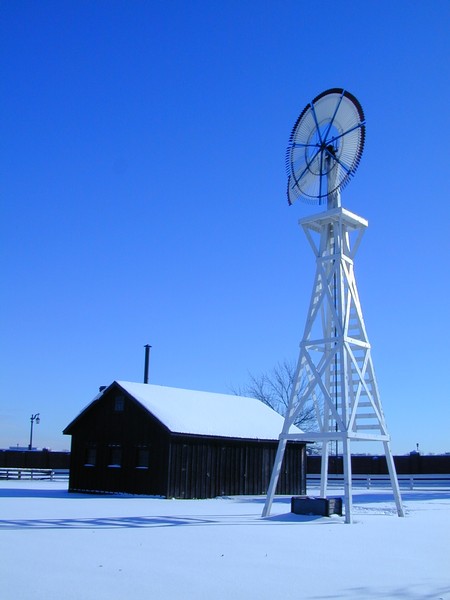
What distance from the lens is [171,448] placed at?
2845cm

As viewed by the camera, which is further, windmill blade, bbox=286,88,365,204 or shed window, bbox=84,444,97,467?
shed window, bbox=84,444,97,467

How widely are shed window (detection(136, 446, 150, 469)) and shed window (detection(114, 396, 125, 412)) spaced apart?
6.96 feet

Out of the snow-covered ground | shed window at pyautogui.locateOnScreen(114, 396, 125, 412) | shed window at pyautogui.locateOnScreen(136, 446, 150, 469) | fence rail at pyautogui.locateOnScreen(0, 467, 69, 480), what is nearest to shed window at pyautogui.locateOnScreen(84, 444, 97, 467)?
shed window at pyautogui.locateOnScreen(114, 396, 125, 412)

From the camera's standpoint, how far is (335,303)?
69.4ft

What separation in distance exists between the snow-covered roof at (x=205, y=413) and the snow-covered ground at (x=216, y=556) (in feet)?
30.0

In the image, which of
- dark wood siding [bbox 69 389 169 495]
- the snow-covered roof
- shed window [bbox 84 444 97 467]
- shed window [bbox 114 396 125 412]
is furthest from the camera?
shed window [bbox 84 444 97 467]

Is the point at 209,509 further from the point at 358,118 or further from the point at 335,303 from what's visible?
the point at 358,118

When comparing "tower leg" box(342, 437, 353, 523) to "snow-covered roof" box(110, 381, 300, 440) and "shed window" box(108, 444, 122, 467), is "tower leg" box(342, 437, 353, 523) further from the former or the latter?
"shed window" box(108, 444, 122, 467)

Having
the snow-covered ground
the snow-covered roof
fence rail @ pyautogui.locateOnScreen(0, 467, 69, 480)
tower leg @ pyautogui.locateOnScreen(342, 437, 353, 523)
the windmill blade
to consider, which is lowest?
fence rail @ pyautogui.locateOnScreen(0, 467, 69, 480)

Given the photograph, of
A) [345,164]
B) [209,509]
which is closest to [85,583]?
[209,509]

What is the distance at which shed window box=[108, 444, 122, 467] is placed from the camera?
30438 mm

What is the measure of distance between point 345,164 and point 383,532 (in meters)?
11.5

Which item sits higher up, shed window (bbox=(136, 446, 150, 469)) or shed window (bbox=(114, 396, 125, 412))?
shed window (bbox=(114, 396, 125, 412))

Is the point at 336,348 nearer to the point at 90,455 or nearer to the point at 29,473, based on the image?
the point at 90,455
